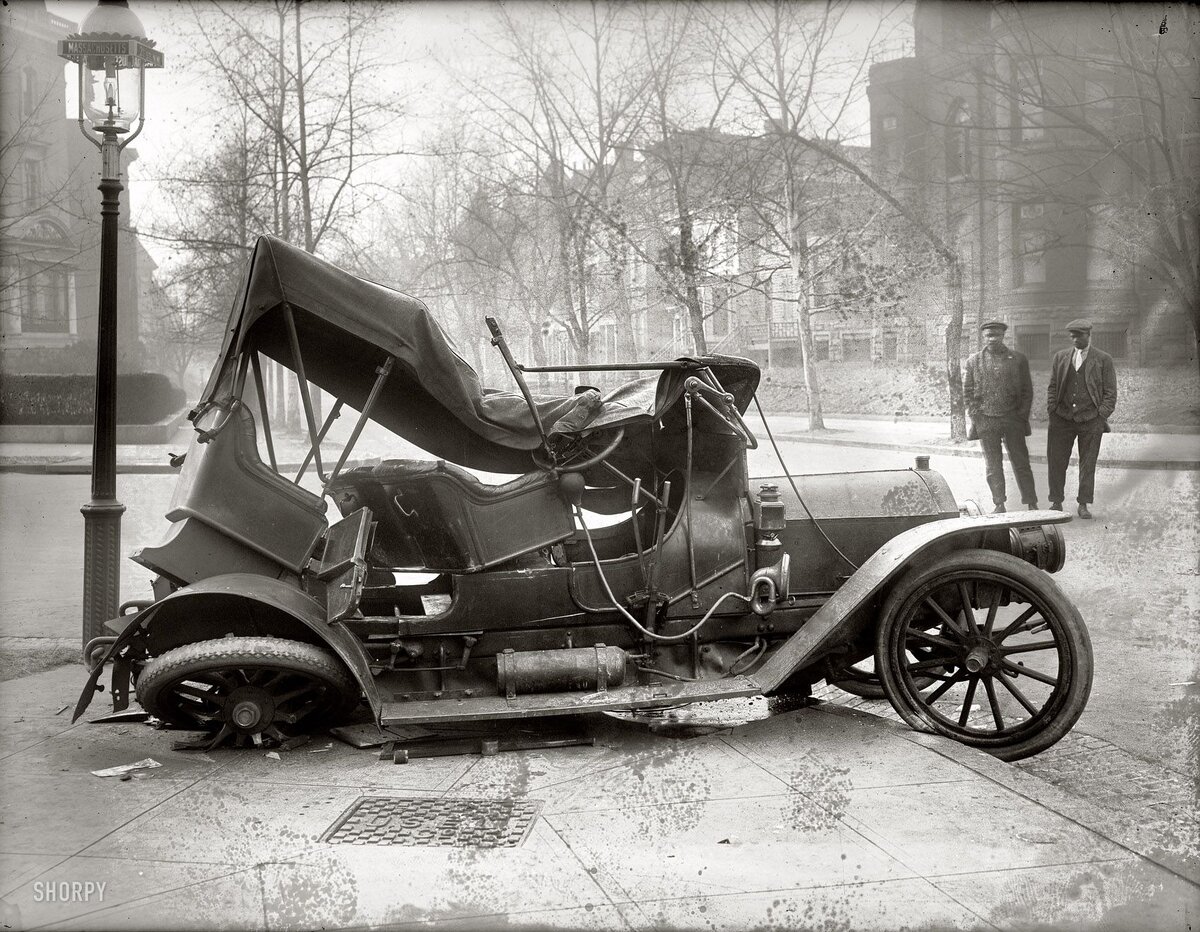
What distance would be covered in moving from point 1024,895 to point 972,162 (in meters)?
7.22

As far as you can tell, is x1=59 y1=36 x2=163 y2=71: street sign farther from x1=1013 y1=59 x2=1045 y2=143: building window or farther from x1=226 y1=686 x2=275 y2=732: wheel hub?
x1=1013 y1=59 x2=1045 y2=143: building window

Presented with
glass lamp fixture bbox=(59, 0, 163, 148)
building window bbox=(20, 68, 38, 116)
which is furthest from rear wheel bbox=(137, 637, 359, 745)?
building window bbox=(20, 68, 38, 116)

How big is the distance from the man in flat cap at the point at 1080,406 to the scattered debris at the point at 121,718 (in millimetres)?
8012

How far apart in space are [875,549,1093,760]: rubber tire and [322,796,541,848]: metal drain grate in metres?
1.73

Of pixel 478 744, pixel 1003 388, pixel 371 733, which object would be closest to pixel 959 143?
pixel 1003 388

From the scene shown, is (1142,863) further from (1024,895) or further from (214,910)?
(214,910)

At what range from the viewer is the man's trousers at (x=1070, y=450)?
9328 millimetres

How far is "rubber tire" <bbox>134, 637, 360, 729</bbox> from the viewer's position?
12.7 feet

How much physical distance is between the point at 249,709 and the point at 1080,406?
821 centimetres

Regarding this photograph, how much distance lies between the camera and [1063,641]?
156 inches

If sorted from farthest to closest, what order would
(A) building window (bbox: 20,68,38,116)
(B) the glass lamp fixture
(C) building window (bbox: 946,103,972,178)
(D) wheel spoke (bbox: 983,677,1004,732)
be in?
(C) building window (bbox: 946,103,972,178) < (A) building window (bbox: 20,68,38,116) < (B) the glass lamp fixture < (D) wheel spoke (bbox: 983,677,1004,732)

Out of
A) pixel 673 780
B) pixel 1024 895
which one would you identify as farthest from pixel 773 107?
pixel 1024 895

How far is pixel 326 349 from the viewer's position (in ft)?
15.2

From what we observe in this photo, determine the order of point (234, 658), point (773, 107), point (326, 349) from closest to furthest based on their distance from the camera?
point (234, 658) → point (326, 349) → point (773, 107)
